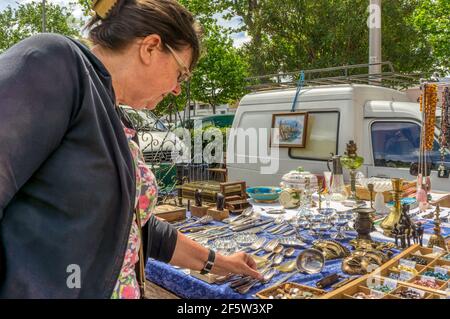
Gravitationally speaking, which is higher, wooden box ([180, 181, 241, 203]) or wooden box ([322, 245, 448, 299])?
wooden box ([180, 181, 241, 203])

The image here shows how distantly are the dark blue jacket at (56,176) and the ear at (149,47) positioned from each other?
23 centimetres

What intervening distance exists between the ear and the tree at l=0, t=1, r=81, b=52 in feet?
62.4

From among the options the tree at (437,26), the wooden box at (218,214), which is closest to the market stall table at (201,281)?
the wooden box at (218,214)

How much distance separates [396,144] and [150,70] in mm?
4139

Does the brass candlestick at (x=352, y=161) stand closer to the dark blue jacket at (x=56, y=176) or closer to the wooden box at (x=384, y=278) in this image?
the wooden box at (x=384, y=278)

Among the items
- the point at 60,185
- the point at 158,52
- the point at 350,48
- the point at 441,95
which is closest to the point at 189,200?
the point at 158,52

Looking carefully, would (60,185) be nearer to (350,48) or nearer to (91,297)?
(91,297)

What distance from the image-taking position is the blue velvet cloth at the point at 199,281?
1.62 metres

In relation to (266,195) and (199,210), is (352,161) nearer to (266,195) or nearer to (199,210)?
(266,195)

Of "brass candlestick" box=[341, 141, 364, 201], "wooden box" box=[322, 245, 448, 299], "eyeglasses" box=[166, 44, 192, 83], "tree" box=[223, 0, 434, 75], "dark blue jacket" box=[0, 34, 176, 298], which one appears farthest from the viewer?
"tree" box=[223, 0, 434, 75]

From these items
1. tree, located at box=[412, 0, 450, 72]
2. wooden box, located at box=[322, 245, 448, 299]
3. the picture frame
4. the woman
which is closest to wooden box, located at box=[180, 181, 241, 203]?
wooden box, located at box=[322, 245, 448, 299]

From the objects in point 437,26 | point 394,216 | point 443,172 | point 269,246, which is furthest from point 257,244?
point 437,26

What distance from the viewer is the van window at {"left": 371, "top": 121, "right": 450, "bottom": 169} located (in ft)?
14.8

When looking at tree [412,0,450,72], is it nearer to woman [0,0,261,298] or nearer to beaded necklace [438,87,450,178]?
beaded necklace [438,87,450,178]
